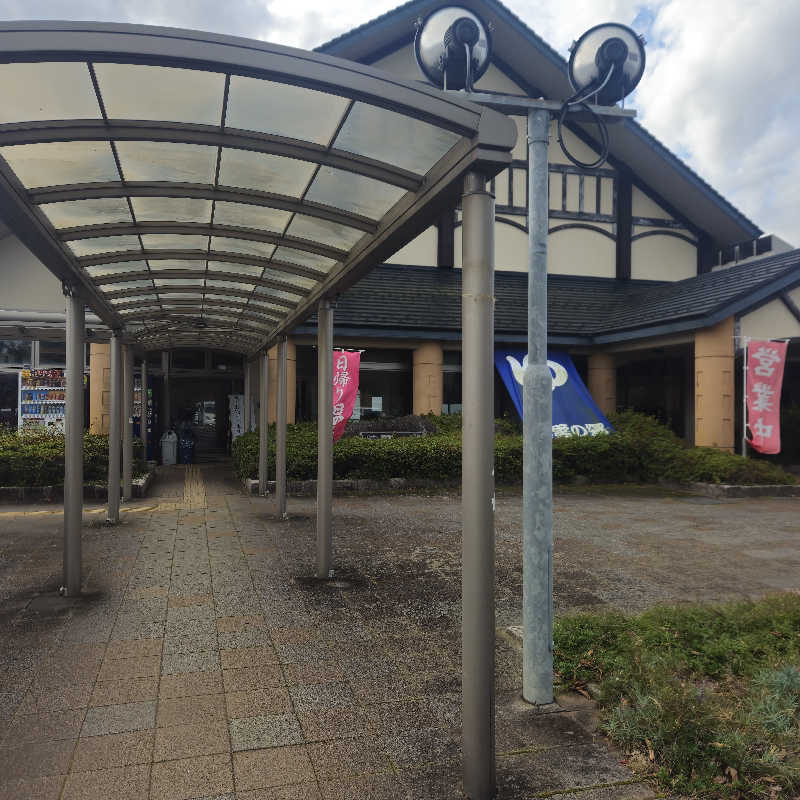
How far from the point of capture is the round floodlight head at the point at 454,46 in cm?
396

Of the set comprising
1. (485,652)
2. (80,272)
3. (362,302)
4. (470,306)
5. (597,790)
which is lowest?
(597,790)

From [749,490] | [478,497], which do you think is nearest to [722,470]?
[749,490]

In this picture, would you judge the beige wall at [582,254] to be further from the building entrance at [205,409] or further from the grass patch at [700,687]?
the grass patch at [700,687]

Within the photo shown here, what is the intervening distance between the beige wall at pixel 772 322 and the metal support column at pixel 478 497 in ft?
45.8

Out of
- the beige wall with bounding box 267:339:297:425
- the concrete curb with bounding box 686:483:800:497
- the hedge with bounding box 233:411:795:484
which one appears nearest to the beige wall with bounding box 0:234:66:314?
the beige wall with bounding box 267:339:297:425

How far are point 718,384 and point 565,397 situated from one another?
11.5 ft

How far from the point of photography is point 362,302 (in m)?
17.4

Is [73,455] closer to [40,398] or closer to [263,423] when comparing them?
[263,423]

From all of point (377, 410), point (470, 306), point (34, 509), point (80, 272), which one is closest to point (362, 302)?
point (377, 410)

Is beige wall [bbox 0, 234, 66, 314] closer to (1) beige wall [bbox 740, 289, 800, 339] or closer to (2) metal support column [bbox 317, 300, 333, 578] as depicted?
(2) metal support column [bbox 317, 300, 333, 578]

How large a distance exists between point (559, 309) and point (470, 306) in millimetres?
16886

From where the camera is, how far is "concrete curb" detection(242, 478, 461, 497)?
12000mm

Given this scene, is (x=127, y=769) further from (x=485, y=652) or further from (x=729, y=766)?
(x=729, y=766)

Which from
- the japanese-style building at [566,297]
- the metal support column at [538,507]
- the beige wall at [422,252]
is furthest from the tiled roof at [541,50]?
the metal support column at [538,507]
